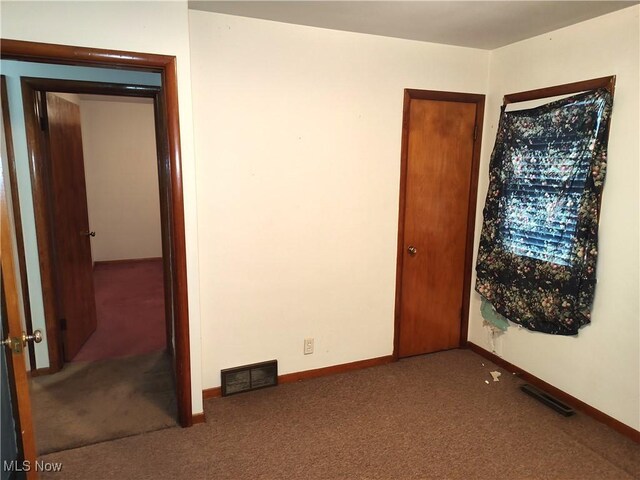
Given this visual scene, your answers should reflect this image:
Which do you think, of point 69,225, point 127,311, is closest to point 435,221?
point 69,225

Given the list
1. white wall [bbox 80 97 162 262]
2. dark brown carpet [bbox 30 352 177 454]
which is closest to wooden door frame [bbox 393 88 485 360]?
dark brown carpet [bbox 30 352 177 454]

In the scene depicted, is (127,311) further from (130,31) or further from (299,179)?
(130,31)

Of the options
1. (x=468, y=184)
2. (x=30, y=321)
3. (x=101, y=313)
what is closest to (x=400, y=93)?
(x=468, y=184)

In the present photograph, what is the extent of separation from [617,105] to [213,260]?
2.52 m

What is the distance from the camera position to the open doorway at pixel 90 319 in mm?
2512

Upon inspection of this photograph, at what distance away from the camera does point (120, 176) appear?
19.6ft

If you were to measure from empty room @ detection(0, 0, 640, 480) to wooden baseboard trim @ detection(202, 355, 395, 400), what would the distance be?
1cm

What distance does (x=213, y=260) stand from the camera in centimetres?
261

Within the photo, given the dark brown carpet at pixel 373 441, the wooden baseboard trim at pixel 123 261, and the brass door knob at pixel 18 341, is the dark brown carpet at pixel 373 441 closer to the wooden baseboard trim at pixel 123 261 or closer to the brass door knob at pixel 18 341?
the brass door knob at pixel 18 341

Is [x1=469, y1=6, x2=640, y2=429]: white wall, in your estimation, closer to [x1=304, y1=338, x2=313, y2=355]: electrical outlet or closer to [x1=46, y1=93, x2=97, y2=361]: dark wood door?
[x1=304, y1=338, x2=313, y2=355]: electrical outlet

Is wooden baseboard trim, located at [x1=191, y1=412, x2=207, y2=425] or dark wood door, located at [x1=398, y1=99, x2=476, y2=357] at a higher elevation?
dark wood door, located at [x1=398, y1=99, x2=476, y2=357]

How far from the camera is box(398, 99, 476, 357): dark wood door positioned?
3.07 meters

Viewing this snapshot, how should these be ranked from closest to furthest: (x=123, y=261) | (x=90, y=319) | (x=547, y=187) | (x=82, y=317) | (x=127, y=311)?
(x=547, y=187), (x=82, y=317), (x=90, y=319), (x=127, y=311), (x=123, y=261)

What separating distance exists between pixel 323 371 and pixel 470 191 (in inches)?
71.1
